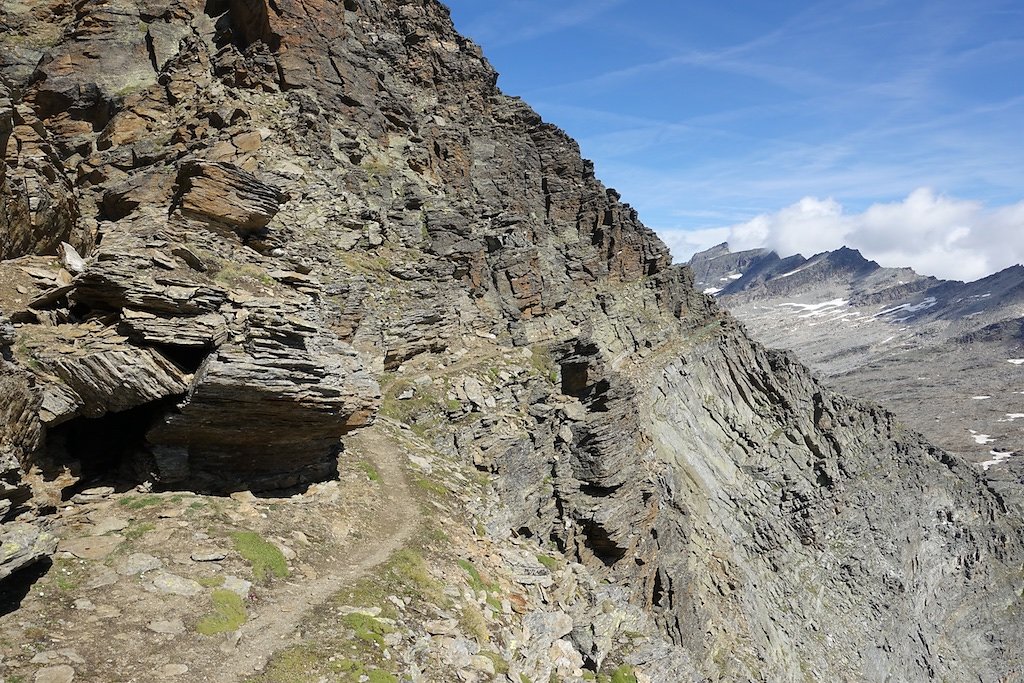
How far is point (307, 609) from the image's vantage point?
13234mm

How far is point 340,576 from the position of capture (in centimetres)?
1492

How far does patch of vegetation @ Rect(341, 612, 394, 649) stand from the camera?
13.0 meters

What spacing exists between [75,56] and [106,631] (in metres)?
47.6

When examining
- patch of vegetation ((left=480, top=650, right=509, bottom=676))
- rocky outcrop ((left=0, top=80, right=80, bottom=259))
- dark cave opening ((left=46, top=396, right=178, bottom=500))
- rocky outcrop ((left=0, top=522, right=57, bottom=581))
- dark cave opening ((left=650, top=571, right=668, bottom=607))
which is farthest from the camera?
dark cave opening ((left=650, top=571, right=668, bottom=607))

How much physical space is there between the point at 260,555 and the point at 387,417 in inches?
516

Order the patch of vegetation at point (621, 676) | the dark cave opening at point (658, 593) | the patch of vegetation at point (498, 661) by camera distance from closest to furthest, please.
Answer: the patch of vegetation at point (498, 661), the patch of vegetation at point (621, 676), the dark cave opening at point (658, 593)

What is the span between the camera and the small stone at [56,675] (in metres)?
9.35

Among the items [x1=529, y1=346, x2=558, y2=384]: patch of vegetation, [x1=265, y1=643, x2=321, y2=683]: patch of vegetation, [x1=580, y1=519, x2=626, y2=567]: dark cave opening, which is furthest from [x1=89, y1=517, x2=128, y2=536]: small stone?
[x1=529, y1=346, x2=558, y2=384]: patch of vegetation

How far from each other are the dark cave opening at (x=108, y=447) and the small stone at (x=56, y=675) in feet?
19.7

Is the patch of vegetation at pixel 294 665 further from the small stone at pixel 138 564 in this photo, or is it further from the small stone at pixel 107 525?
the small stone at pixel 107 525

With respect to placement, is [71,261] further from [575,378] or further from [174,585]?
[575,378]

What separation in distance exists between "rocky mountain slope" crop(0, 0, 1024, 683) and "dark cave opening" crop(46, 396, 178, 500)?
95 millimetres

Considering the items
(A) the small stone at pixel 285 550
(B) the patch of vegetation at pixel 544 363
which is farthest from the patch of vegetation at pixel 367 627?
(B) the patch of vegetation at pixel 544 363

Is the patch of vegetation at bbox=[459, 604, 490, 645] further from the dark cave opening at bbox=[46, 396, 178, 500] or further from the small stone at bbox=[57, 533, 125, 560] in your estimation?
the dark cave opening at bbox=[46, 396, 178, 500]
